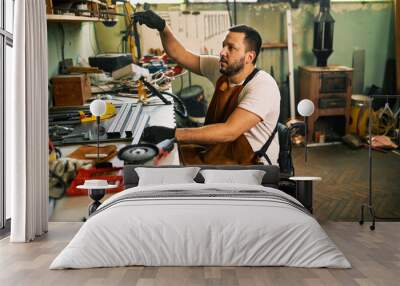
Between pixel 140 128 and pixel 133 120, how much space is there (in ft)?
0.46

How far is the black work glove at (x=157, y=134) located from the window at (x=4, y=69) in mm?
1772

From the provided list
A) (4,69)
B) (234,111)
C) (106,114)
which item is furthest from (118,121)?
(4,69)

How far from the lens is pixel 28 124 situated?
6.77m

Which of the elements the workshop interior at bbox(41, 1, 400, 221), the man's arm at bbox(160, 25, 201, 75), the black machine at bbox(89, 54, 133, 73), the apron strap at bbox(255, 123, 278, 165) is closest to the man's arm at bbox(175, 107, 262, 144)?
the workshop interior at bbox(41, 1, 400, 221)

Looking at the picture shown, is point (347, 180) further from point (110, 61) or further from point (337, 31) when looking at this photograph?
point (110, 61)

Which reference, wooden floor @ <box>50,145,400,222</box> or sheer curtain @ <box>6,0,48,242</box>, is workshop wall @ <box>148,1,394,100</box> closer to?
wooden floor @ <box>50,145,400,222</box>

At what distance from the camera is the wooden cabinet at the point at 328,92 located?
840 cm

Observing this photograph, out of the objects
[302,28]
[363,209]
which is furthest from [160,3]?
[363,209]

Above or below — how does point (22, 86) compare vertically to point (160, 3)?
below

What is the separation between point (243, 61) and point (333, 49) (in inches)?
45.5

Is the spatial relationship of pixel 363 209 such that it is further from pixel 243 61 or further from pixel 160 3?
pixel 160 3

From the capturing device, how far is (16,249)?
627cm

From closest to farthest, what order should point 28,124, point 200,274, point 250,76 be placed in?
point 200,274
point 28,124
point 250,76

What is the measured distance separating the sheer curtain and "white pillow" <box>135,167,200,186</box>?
1.13 m
